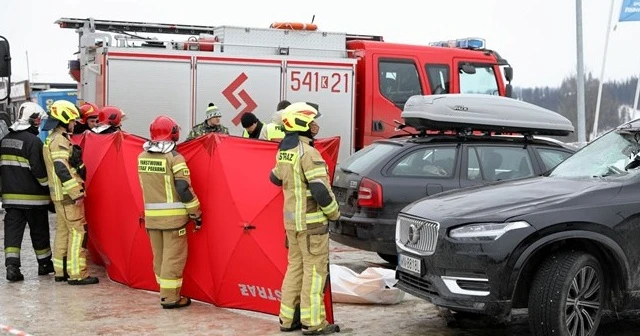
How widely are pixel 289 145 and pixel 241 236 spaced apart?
114 cm

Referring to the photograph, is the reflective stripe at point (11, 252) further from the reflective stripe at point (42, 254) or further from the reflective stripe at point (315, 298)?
the reflective stripe at point (315, 298)

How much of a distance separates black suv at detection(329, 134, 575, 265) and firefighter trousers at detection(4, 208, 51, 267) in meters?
3.16

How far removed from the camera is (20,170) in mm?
9445

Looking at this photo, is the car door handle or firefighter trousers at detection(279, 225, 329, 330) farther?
the car door handle

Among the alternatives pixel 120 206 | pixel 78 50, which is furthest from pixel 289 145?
pixel 78 50

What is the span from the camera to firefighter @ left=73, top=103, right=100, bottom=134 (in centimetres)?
1113

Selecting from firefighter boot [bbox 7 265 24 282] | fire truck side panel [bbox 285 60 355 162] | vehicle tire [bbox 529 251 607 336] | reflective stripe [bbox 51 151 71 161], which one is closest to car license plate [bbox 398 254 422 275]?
vehicle tire [bbox 529 251 607 336]

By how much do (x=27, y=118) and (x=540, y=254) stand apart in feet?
19.0

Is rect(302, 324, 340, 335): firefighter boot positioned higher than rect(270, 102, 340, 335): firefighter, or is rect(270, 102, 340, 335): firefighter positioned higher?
rect(270, 102, 340, 335): firefighter

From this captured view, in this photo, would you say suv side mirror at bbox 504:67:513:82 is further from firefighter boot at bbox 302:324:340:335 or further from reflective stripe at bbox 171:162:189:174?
firefighter boot at bbox 302:324:340:335

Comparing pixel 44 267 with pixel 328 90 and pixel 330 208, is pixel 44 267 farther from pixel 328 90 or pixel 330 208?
pixel 328 90

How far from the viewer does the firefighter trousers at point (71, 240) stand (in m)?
9.24

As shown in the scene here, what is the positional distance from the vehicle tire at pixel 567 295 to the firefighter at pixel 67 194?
495cm

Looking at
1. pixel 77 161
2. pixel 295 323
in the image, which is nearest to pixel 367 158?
pixel 295 323
